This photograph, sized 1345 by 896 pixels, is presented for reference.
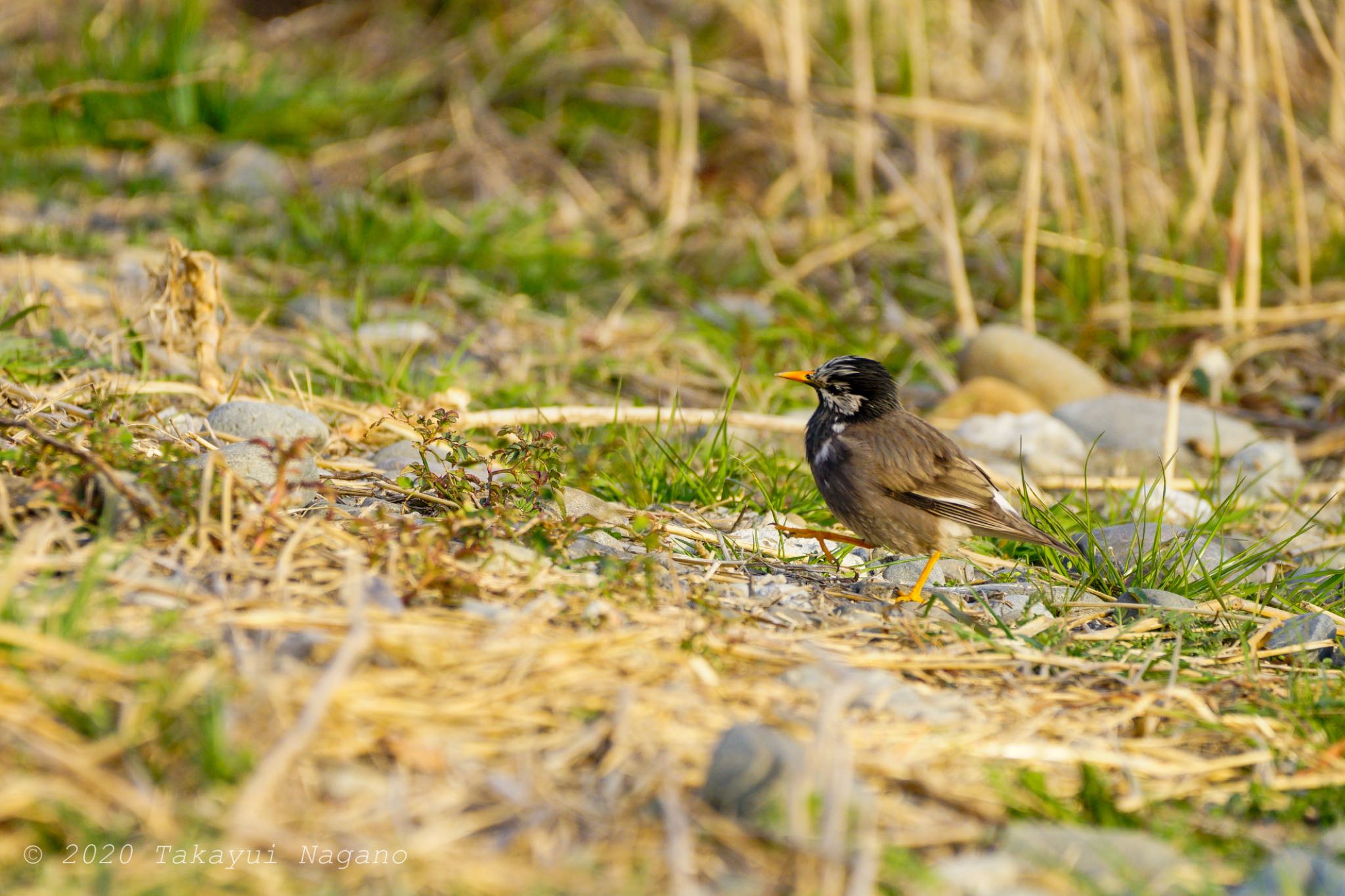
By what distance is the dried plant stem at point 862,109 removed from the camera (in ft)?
23.7

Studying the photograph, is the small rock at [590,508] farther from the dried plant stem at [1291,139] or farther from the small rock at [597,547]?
the dried plant stem at [1291,139]

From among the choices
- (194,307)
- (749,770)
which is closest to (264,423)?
(194,307)

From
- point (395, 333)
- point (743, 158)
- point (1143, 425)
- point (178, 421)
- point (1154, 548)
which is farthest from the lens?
point (743, 158)

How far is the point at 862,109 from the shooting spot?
6770mm

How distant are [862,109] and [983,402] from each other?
1.94m

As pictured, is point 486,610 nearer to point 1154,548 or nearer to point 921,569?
point 921,569

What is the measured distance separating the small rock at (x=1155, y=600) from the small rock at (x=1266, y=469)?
1.73 metres

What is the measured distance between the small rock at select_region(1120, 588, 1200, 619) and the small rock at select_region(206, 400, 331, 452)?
2575 mm

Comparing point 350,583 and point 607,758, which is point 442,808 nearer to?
point 607,758

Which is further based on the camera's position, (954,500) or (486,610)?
(954,500)

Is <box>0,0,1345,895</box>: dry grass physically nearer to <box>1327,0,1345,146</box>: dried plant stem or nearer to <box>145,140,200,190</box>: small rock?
<box>1327,0,1345,146</box>: dried plant stem

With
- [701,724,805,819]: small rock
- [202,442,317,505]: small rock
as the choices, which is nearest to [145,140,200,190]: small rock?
[202,442,317,505]: small rock

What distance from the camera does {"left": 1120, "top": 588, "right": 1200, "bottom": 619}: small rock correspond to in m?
3.59

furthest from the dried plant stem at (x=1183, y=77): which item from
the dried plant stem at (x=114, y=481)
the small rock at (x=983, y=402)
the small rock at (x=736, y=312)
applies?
the dried plant stem at (x=114, y=481)
